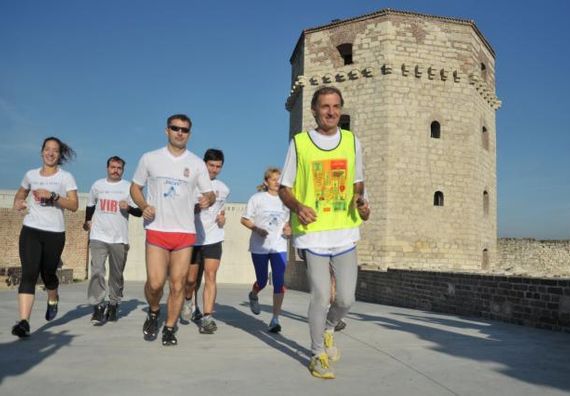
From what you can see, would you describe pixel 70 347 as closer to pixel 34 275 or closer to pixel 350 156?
pixel 34 275

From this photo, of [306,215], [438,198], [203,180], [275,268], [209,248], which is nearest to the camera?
[306,215]

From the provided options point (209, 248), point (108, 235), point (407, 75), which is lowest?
point (209, 248)

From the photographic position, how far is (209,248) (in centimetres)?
612

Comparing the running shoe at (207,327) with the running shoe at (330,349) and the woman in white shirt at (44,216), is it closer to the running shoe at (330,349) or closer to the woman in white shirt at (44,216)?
the woman in white shirt at (44,216)

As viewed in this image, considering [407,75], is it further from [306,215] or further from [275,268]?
[306,215]

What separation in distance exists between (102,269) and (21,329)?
1595 mm

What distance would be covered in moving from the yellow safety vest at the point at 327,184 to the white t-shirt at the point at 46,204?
289 cm

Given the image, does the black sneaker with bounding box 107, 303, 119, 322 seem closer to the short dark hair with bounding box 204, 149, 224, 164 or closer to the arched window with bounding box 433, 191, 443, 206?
the short dark hair with bounding box 204, 149, 224, 164

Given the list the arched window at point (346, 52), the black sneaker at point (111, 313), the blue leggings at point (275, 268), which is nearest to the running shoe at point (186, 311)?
the black sneaker at point (111, 313)

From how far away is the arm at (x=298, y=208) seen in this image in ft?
12.1

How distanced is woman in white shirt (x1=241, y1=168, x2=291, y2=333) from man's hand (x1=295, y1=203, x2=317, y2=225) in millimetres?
2362

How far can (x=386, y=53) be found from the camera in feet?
58.5

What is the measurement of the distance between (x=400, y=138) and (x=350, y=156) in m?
14.2

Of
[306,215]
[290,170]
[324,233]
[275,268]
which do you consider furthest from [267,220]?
[306,215]
